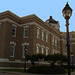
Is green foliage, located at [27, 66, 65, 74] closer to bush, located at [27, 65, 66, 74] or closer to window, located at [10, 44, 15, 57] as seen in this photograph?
bush, located at [27, 65, 66, 74]

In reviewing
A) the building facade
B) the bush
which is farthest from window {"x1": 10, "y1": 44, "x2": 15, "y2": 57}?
the bush

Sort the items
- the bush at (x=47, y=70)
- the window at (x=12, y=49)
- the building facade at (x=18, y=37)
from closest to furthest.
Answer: the bush at (x=47, y=70) < the building facade at (x=18, y=37) < the window at (x=12, y=49)

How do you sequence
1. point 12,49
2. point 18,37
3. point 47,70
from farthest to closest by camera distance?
1. point 18,37
2. point 12,49
3. point 47,70

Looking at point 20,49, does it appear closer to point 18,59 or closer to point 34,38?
point 18,59

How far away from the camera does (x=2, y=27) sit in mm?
26906

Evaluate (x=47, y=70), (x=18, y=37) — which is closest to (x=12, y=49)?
(x=18, y=37)

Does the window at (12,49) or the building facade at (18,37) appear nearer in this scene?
the building facade at (18,37)

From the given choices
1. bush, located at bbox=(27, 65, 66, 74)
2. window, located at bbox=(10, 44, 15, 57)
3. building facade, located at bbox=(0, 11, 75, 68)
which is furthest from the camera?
window, located at bbox=(10, 44, 15, 57)

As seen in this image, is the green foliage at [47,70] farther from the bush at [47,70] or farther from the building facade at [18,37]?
the building facade at [18,37]

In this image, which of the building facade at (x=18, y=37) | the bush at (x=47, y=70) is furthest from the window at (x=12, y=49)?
the bush at (x=47, y=70)

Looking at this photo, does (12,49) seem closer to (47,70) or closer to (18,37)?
Result: (18,37)

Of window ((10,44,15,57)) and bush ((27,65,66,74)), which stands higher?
window ((10,44,15,57))

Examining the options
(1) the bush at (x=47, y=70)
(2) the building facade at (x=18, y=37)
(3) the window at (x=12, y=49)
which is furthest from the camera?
(3) the window at (x=12, y=49)

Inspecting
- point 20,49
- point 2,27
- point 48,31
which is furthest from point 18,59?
point 48,31
